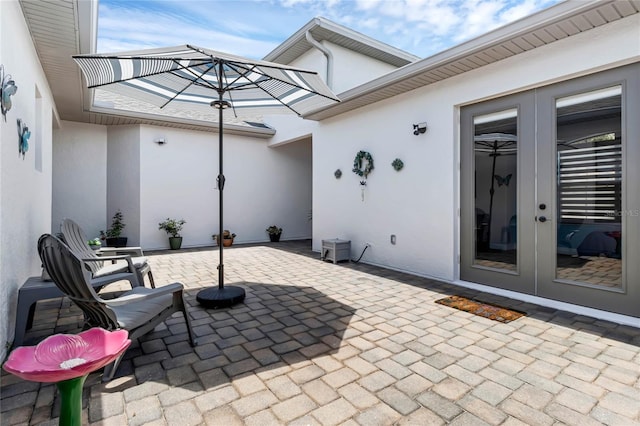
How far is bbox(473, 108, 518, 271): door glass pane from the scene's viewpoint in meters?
4.41

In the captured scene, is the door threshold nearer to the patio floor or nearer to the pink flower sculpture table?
the patio floor

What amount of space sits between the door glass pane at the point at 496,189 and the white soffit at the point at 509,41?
0.80 metres

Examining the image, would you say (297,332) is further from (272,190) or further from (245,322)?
(272,190)

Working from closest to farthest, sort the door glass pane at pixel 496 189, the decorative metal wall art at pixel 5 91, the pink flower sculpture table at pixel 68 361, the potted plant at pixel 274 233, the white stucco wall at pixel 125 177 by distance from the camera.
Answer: the pink flower sculpture table at pixel 68 361, the decorative metal wall art at pixel 5 91, the door glass pane at pixel 496 189, the white stucco wall at pixel 125 177, the potted plant at pixel 274 233

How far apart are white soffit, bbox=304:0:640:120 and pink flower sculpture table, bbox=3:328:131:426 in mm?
4716

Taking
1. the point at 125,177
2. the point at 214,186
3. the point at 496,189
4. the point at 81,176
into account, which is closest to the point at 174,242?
the point at 214,186

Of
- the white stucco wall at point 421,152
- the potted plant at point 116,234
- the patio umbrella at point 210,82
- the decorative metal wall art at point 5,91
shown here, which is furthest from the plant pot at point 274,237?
the decorative metal wall art at point 5,91

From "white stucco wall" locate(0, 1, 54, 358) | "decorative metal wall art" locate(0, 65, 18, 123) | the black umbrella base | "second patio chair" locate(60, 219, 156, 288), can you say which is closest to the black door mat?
the black umbrella base

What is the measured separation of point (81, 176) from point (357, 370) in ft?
28.4

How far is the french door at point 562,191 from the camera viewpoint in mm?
3498

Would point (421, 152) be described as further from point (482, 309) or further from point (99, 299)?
point (99, 299)

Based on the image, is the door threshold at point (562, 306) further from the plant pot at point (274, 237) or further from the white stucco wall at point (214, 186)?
the white stucco wall at point (214, 186)

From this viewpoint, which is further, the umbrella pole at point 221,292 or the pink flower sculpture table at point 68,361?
the umbrella pole at point 221,292

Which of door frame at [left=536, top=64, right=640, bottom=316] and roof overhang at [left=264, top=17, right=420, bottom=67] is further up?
roof overhang at [left=264, top=17, right=420, bottom=67]
